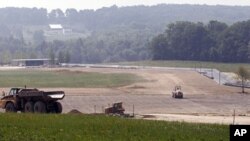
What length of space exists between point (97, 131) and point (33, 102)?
18.8m

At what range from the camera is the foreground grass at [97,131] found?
18.4 metres

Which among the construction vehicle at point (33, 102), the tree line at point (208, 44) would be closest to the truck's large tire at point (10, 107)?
the construction vehicle at point (33, 102)

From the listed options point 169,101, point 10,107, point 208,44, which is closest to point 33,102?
point 10,107

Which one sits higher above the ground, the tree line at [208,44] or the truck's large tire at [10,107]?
the tree line at [208,44]

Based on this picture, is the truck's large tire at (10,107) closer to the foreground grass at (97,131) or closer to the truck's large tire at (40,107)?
the truck's large tire at (40,107)

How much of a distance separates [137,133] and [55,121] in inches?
158

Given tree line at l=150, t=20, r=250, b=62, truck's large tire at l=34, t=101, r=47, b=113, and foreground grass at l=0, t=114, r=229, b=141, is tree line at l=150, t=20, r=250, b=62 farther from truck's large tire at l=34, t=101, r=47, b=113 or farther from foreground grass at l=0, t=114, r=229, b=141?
foreground grass at l=0, t=114, r=229, b=141

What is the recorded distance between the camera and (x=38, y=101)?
37.7m

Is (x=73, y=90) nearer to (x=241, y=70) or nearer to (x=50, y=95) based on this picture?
(x=241, y=70)

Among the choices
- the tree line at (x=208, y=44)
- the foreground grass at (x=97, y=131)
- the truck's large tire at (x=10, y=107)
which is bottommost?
the truck's large tire at (x=10, y=107)

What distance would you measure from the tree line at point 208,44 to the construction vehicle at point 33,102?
13909 cm

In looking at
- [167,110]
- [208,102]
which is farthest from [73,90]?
[167,110]

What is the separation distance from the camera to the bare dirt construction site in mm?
48594

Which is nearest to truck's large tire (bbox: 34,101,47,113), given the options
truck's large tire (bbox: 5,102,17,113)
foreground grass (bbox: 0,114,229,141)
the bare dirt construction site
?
truck's large tire (bbox: 5,102,17,113)
